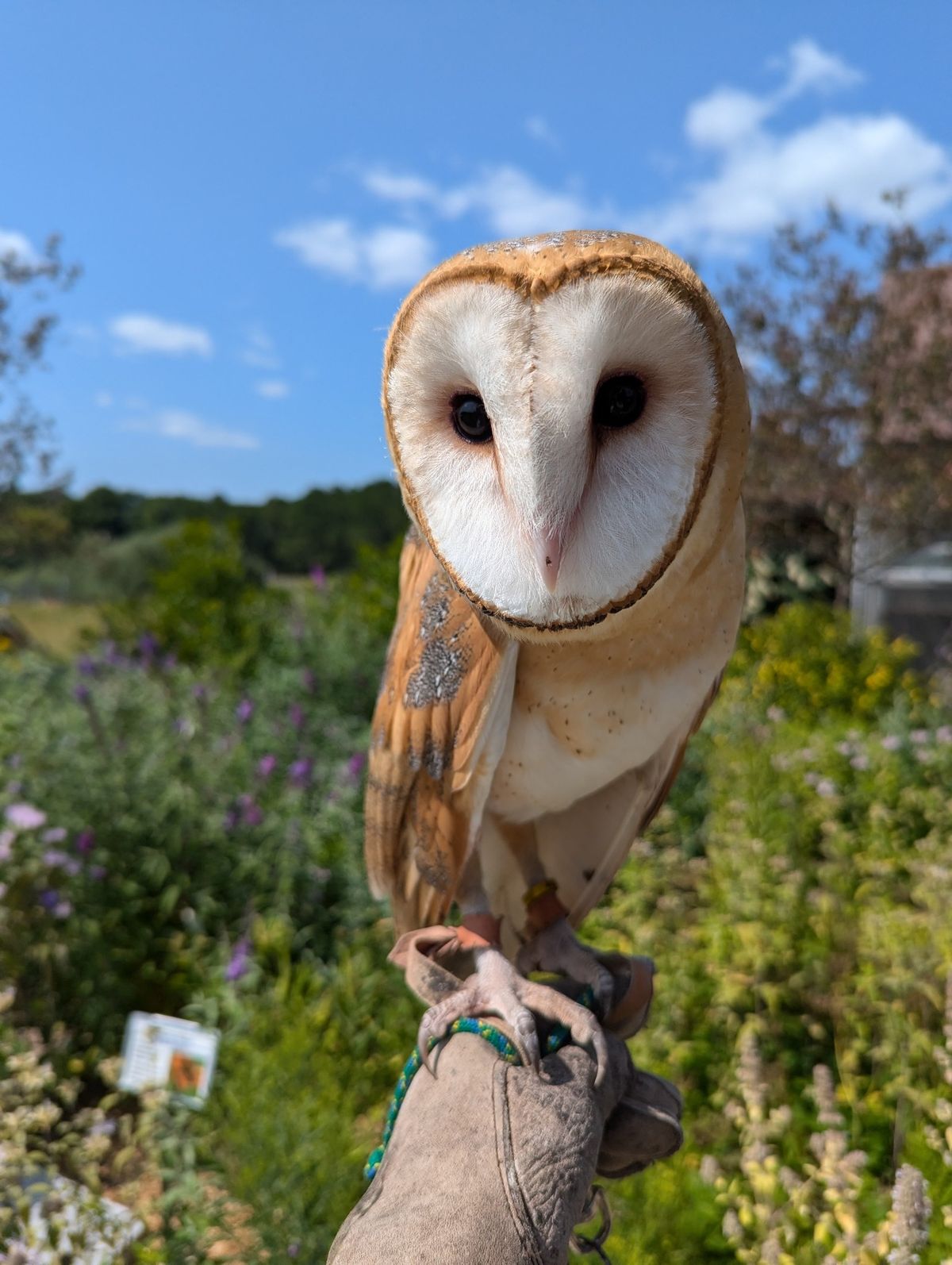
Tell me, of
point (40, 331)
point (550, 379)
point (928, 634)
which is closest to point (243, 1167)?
point (550, 379)

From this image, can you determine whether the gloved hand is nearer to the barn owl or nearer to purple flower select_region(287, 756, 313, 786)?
the barn owl

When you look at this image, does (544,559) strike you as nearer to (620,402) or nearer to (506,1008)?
(620,402)

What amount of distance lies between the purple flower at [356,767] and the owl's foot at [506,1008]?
2108mm

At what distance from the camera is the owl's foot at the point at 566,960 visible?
1266 millimetres

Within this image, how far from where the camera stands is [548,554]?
34.0 inches

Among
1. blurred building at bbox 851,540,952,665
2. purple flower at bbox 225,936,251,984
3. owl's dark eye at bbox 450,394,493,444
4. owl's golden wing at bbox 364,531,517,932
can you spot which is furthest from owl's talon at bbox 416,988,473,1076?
blurred building at bbox 851,540,952,665

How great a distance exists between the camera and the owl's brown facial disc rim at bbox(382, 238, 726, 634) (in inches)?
31.3

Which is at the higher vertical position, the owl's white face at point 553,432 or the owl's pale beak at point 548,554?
the owl's white face at point 553,432

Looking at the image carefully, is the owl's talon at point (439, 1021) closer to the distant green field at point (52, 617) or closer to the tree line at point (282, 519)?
the distant green field at point (52, 617)

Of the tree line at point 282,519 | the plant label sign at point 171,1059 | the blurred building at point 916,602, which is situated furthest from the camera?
the tree line at point 282,519

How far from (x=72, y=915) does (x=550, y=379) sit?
9.06 ft

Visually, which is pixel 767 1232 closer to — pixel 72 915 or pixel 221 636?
pixel 72 915

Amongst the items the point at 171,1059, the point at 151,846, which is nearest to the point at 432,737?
the point at 171,1059

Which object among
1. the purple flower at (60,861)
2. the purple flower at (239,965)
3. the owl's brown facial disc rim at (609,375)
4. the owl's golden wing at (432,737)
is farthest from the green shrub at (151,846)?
the owl's brown facial disc rim at (609,375)
